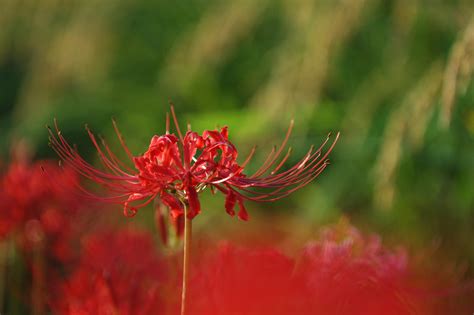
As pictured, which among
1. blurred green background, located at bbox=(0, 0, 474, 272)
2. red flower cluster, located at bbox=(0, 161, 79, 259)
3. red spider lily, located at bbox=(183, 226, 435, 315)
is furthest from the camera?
blurred green background, located at bbox=(0, 0, 474, 272)

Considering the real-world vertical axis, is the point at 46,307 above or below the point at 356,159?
below

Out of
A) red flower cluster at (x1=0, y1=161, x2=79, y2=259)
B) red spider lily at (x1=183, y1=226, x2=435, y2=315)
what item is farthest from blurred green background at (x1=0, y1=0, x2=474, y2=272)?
red flower cluster at (x1=0, y1=161, x2=79, y2=259)

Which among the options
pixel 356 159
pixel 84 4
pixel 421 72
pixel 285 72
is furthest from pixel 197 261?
pixel 84 4

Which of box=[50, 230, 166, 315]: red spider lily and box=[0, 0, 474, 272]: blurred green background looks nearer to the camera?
box=[50, 230, 166, 315]: red spider lily

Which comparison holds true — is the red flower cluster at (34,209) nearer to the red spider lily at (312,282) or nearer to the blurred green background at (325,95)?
the red spider lily at (312,282)

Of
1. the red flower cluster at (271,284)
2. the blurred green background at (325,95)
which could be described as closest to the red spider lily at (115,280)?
the red flower cluster at (271,284)

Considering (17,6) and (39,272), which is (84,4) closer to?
(17,6)

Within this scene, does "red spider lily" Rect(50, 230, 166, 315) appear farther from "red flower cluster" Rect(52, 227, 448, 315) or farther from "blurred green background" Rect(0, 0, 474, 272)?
"blurred green background" Rect(0, 0, 474, 272)

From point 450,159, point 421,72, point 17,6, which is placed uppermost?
point 17,6
